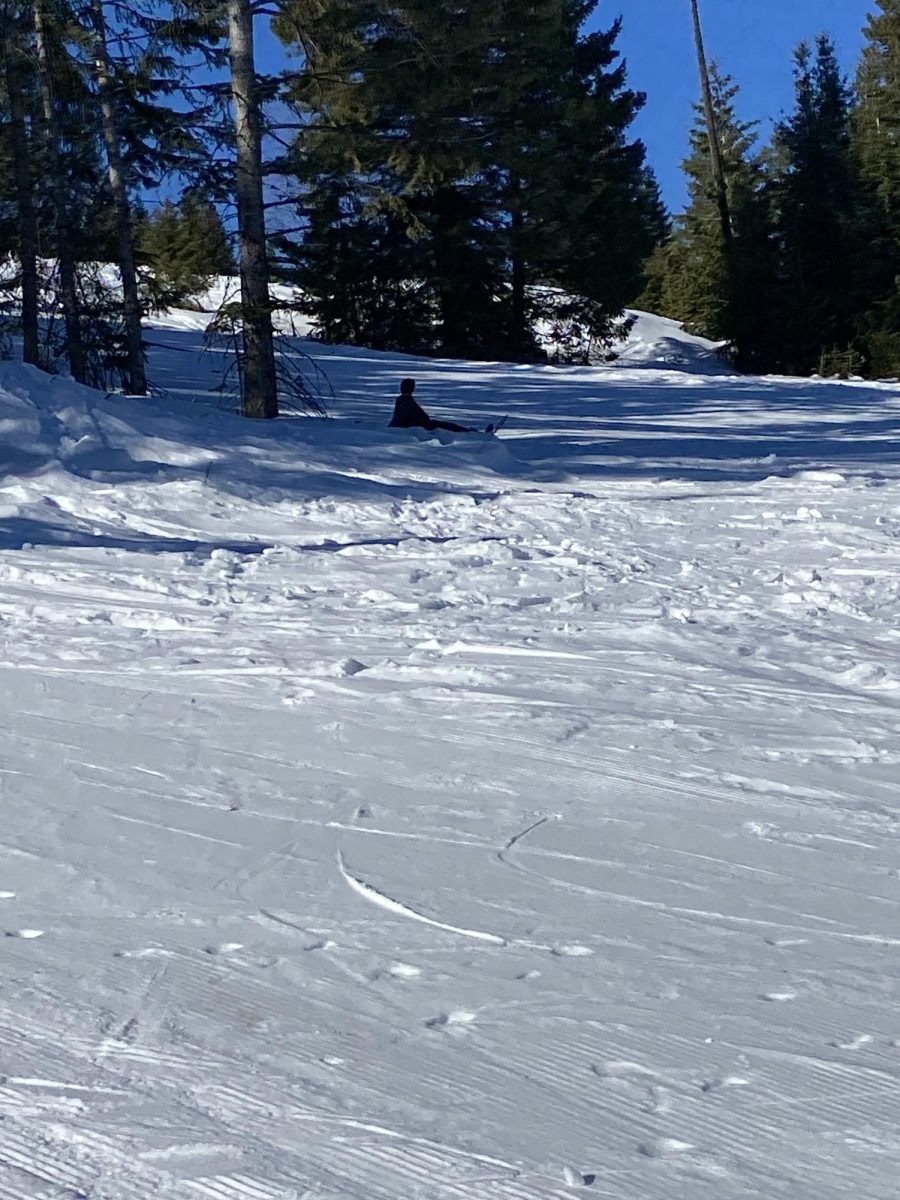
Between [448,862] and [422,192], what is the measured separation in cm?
2644

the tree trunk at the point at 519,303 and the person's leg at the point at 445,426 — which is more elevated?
the tree trunk at the point at 519,303

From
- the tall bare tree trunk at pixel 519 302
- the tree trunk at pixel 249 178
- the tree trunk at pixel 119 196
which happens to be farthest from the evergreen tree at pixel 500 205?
the tree trunk at pixel 249 178

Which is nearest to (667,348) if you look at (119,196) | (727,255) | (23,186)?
(727,255)

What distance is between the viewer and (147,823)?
4414 mm

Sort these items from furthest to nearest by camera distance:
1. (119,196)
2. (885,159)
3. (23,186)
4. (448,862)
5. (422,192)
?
(885,159)
(422,192)
(119,196)
(23,186)
(448,862)

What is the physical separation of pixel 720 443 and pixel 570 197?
1743 cm

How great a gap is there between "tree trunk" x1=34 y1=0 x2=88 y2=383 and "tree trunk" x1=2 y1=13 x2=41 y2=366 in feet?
1.09

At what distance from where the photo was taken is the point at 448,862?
13.4 feet

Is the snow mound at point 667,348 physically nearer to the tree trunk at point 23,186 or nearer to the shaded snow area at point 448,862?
the tree trunk at point 23,186

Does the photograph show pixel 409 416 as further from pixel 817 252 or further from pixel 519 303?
pixel 817 252

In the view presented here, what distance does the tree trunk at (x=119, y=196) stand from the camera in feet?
61.1

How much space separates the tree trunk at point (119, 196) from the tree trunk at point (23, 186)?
1.07 meters

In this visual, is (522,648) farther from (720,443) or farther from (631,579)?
(720,443)

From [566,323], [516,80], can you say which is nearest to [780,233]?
[566,323]
